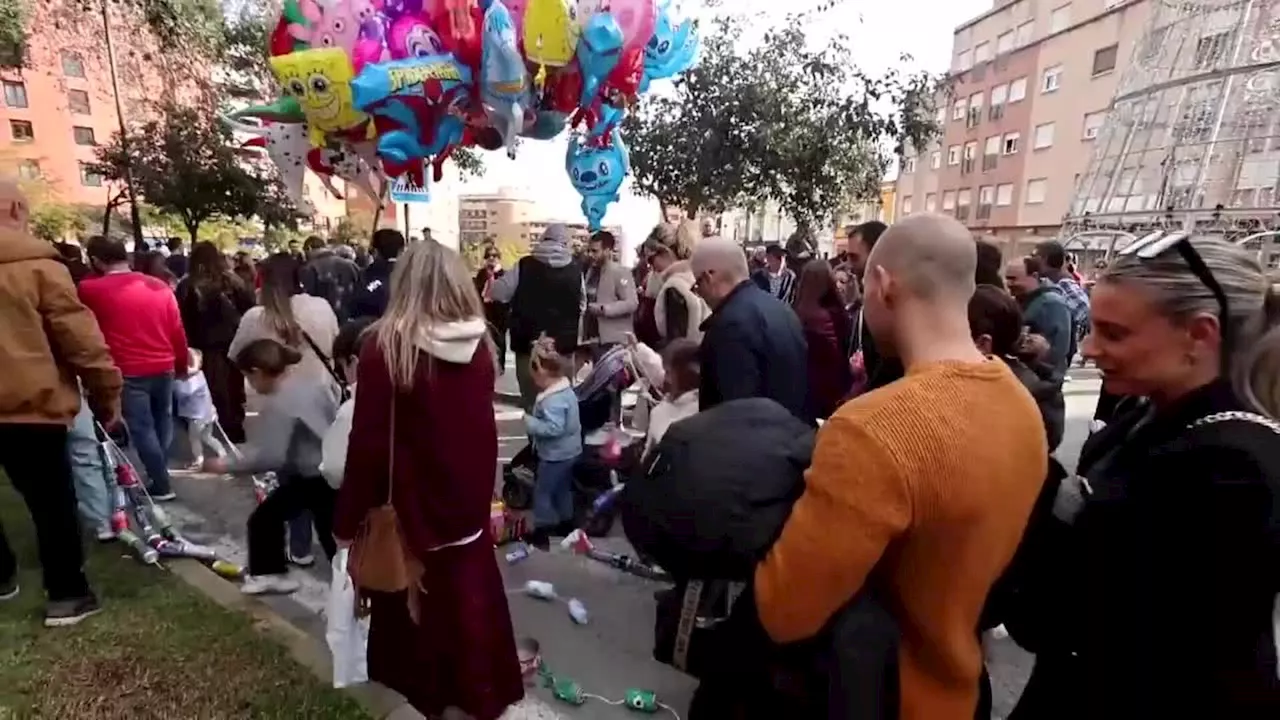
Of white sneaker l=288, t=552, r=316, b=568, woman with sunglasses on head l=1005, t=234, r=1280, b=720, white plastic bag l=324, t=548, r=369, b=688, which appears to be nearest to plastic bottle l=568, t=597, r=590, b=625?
white plastic bag l=324, t=548, r=369, b=688

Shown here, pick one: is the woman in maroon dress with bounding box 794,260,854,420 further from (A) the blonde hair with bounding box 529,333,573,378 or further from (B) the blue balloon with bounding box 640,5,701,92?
(B) the blue balloon with bounding box 640,5,701,92

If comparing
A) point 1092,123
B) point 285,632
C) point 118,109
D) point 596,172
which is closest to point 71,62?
point 118,109

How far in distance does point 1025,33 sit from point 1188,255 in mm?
44908

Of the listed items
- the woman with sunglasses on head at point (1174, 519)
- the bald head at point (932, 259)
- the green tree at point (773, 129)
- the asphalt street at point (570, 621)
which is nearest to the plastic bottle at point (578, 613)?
the asphalt street at point (570, 621)

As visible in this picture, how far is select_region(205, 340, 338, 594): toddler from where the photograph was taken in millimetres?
3453

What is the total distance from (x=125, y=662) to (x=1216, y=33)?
32.3m

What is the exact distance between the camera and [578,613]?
3.77m

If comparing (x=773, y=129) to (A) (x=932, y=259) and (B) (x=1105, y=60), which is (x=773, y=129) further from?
(B) (x=1105, y=60)

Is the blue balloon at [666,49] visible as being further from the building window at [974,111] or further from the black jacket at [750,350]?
the building window at [974,111]

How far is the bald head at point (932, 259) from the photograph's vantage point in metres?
1.31

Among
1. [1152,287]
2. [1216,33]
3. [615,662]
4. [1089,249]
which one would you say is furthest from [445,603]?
[1216,33]

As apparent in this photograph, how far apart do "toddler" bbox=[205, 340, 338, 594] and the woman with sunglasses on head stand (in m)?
3.01

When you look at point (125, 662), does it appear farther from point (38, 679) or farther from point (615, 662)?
point (615, 662)

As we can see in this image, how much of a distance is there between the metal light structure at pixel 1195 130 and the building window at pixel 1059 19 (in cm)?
846
